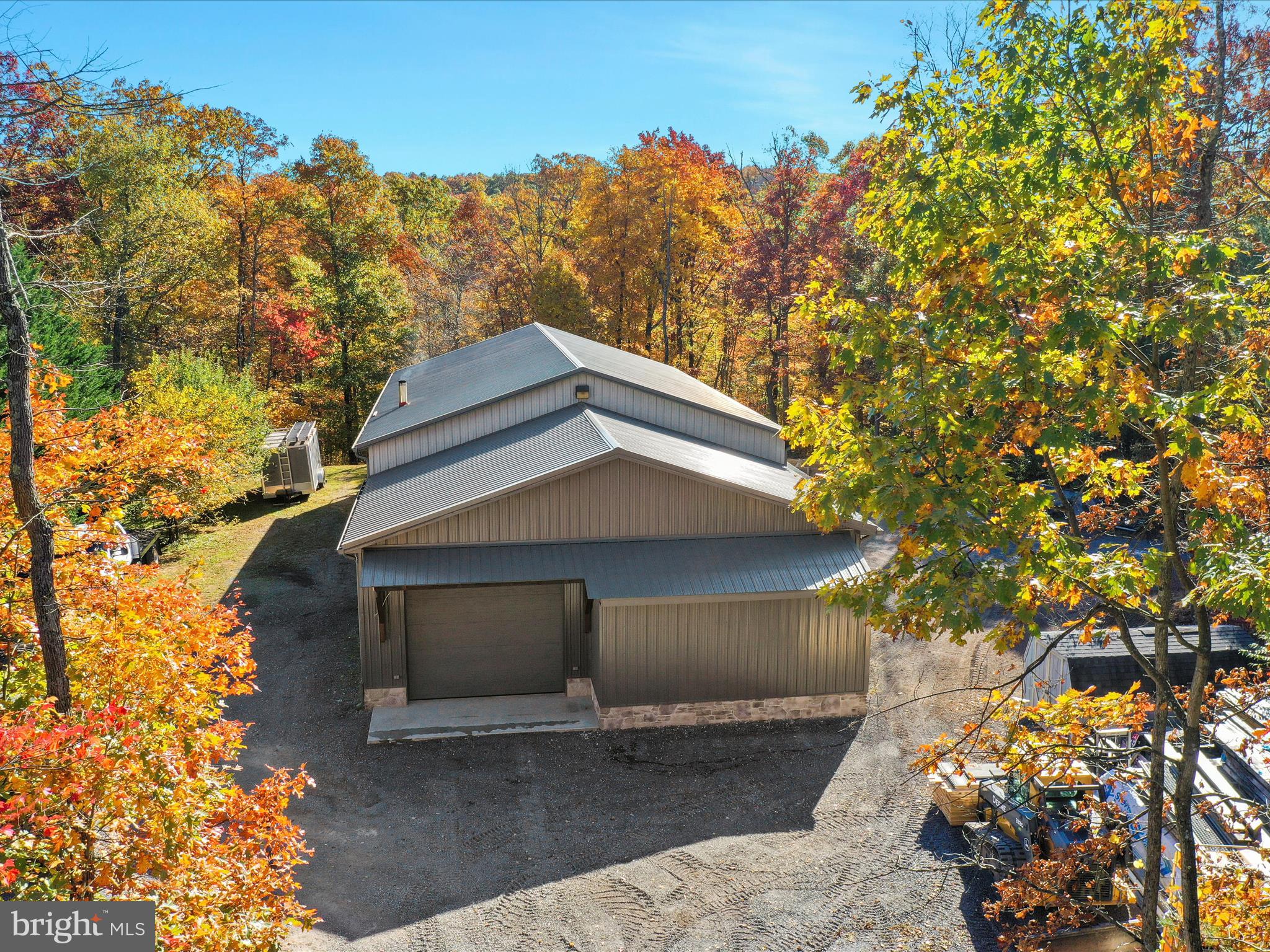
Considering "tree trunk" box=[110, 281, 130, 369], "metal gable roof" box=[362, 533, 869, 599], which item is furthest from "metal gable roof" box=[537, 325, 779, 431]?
"tree trunk" box=[110, 281, 130, 369]

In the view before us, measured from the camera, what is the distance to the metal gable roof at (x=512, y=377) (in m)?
20.2

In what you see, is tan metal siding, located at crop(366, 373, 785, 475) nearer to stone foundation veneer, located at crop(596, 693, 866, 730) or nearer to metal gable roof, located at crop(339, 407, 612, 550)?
metal gable roof, located at crop(339, 407, 612, 550)

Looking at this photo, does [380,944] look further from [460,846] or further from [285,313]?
[285,313]

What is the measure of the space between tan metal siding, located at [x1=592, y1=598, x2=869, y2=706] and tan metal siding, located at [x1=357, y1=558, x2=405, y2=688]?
3694mm

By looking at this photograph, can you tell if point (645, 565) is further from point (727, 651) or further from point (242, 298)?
point (242, 298)

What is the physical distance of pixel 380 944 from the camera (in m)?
10.1

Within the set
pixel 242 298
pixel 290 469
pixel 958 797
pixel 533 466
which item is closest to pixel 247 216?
pixel 242 298

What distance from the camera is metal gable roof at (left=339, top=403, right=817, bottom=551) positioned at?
50.4 feet

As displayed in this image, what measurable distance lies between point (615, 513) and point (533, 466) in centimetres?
180

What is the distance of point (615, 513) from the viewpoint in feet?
52.2

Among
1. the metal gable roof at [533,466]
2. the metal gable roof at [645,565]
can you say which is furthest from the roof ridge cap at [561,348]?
the metal gable roof at [645,565]

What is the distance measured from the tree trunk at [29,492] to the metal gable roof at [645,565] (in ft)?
22.9

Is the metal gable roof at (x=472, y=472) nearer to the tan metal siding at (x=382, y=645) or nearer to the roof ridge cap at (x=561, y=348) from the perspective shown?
the tan metal siding at (x=382, y=645)

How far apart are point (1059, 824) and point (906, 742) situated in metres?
4.05
